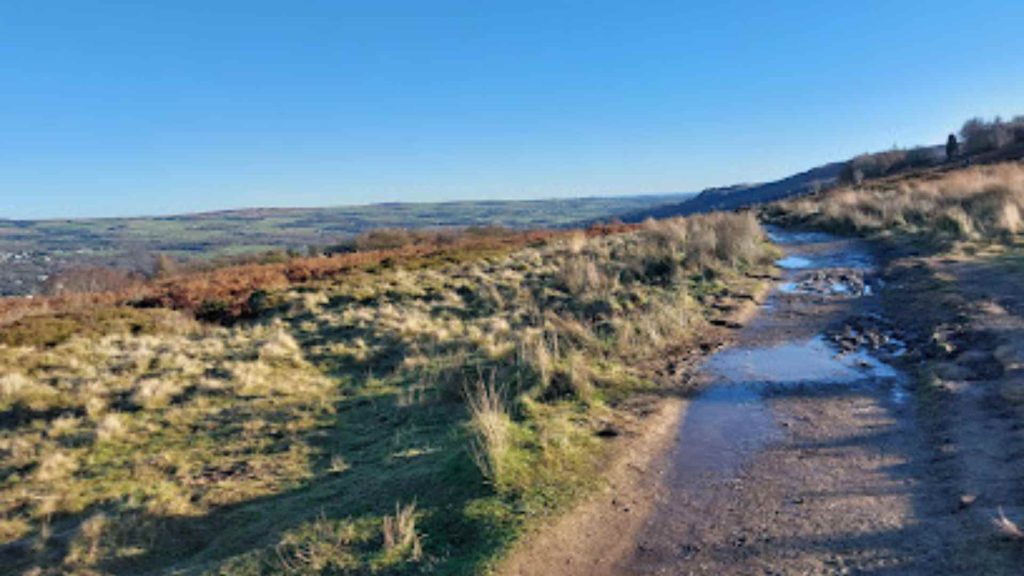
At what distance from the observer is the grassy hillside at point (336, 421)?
5141 mm

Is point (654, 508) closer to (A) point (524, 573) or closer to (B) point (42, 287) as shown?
(A) point (524, 573)

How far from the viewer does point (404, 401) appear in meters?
9.04

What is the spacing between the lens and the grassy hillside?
5.14 m

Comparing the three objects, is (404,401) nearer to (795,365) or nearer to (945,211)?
(795,365)

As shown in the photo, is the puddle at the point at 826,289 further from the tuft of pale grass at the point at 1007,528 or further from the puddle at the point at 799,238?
the puddle at the point at 799,238

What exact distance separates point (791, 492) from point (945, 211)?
1911 centimetres

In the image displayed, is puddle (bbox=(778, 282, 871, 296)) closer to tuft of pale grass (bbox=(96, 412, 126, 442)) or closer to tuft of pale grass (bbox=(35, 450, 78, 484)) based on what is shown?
tuft of pale grass (bbox=(96, 412, 126, 442))

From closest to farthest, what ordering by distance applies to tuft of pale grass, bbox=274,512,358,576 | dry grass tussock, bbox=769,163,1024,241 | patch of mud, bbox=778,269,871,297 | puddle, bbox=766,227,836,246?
tuft of pale grass, bbox=274,512,358,576 < patch of mud, bbox=778,269,871,297 < dry grass tussock, bbox=769,163,1024,241 < puddle, bbox=766,227,836,246

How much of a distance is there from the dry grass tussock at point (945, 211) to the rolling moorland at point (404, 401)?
21 centimetres

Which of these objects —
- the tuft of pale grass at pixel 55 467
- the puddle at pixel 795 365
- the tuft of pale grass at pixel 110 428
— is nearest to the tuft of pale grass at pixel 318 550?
the tuft of pale grass at pixel 55 467

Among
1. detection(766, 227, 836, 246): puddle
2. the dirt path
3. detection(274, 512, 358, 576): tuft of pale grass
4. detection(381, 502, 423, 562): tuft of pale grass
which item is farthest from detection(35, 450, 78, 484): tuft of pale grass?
detection(766, 227, 836, 246): puddle

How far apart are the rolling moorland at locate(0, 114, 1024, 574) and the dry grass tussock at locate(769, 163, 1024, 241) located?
0.21m

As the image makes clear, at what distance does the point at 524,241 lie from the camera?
116ft

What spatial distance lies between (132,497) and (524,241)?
2908 cm
